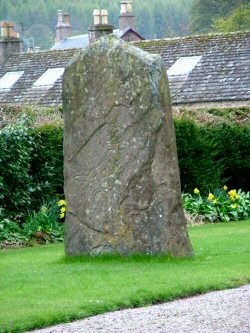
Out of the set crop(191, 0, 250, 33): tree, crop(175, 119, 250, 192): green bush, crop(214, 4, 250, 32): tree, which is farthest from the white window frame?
crop(191, 0, 250, 33): tree

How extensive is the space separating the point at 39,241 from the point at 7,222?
0.72m

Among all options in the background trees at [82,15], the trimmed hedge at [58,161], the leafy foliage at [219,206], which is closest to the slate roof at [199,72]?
the trimmed hedge at [58,161]

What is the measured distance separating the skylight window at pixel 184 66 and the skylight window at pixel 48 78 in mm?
4724

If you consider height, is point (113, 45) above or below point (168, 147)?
above

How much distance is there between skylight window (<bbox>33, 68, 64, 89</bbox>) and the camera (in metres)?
44.5

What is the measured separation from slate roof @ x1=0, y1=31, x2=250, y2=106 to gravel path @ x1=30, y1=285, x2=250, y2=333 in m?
26.7

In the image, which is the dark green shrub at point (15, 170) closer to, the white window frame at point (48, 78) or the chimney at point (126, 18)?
the white window frame at point (48, 78)

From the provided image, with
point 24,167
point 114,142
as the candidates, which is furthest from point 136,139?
point 24,167

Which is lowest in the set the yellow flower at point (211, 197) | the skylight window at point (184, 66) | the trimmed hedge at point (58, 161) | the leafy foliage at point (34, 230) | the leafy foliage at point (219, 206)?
the leafy foliage at point (219, 206)

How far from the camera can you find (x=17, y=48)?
51125 mm

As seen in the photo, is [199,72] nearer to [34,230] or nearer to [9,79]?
[9,79]

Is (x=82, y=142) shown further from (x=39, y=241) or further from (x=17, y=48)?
(x=17, y=48)

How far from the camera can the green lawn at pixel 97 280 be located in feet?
39.5

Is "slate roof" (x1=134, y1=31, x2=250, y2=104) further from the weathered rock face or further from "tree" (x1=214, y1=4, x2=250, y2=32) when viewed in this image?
"tree" (x1=214, y1=4, x2=250, y2=32)
